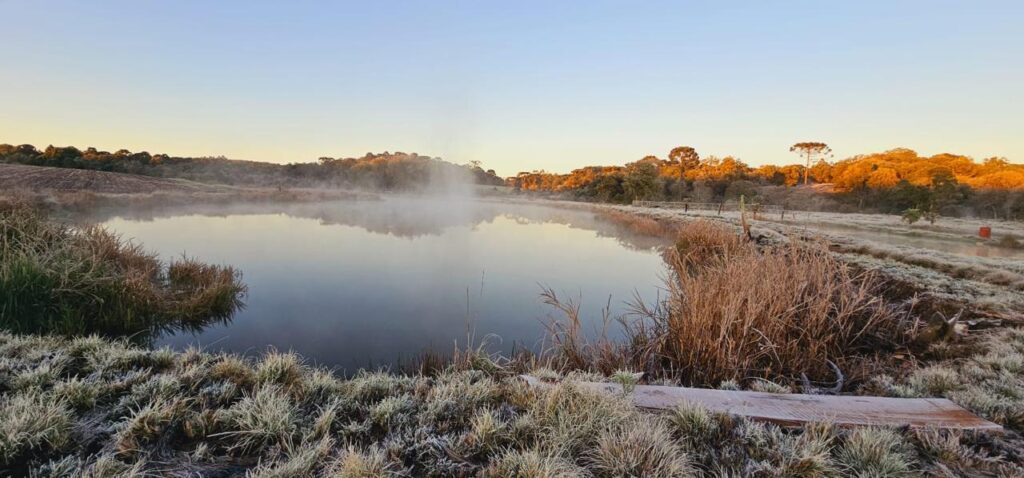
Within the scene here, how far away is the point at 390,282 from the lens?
8250 mm

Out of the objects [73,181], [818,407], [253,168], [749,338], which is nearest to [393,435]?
[818,407]

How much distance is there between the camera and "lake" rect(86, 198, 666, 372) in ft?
16.7

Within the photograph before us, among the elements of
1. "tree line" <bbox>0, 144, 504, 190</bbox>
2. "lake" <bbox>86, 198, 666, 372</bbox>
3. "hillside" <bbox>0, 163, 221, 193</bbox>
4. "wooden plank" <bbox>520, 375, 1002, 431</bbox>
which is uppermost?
"tree line" <bbox>0, 144, 504, 190</bbox>

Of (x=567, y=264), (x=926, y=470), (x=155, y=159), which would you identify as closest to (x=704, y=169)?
(x=567, y=264)

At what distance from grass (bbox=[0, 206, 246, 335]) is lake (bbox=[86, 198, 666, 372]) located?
41 centimetres

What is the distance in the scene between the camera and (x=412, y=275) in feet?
29.2

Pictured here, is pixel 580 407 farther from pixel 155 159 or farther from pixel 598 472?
pixel 155 159

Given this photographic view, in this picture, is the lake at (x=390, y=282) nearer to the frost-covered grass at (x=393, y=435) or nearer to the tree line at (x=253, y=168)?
the frost-covered grass at (x=393, y=435)

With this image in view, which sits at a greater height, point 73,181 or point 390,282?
point 73,181

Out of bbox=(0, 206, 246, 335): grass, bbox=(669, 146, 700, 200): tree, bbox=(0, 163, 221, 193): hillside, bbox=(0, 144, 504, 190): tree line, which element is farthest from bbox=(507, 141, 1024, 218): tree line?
bbox=(0, 163, 221, 193): hillside

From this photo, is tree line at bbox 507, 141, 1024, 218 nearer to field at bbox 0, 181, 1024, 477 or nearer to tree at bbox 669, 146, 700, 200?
tree at bbox 669, 146, 700, 200

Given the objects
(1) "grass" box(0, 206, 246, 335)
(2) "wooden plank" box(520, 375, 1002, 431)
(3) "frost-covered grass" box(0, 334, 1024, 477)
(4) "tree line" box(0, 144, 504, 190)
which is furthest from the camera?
(4) "tree line" box(0, 144, 504, 190)

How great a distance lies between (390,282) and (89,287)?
432 centimetres

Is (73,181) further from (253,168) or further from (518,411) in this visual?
(518,411)
